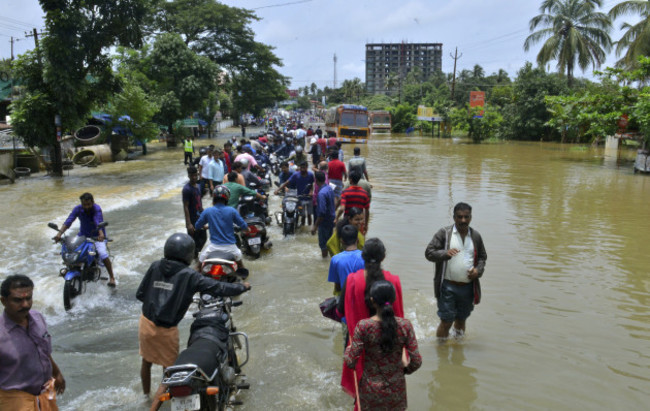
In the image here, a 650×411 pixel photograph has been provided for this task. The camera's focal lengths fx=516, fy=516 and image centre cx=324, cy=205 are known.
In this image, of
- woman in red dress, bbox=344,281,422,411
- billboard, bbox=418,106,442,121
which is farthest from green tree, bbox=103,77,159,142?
billboard, bbox=418,106,442,121

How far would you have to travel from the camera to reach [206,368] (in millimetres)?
3316

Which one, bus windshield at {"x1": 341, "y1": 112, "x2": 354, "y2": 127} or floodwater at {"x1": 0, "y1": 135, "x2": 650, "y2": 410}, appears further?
A: bus windshield at {"x1": 341, "y1": 112, "x2": 354, "y2": 127}

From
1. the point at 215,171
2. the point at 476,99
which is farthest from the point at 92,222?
the point at 476,99

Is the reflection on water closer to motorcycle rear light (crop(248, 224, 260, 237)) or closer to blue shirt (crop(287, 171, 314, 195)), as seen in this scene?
motorcycle rear light (crop(248, 224, 260, 237))

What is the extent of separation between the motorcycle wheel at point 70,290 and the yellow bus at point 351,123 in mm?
28151

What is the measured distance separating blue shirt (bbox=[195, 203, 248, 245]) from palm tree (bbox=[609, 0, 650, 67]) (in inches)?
1126

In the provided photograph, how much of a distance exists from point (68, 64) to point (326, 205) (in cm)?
1491

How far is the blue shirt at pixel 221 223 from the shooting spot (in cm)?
634

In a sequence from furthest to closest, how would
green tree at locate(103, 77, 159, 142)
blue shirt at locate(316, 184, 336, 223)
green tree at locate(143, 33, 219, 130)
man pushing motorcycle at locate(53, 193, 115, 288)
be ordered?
green tree at locate(143, 33, 219, 130)
green tree at locate(103, 77, 159, 142)
blue shirt at locate(316, 184, 336, 223)
man pushing motorcycle at locate(53, 193, 115, 288)

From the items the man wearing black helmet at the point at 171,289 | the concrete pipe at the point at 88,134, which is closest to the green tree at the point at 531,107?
the concrete pipe at the point at 88,134

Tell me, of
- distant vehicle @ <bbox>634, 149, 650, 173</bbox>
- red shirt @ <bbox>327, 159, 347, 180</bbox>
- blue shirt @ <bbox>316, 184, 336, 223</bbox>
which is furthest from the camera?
distant vehicle @ <bbox>634, 149, 650, 173</bbox>

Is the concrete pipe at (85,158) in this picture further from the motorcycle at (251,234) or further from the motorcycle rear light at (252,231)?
the motorcycle rear light at (252,231)

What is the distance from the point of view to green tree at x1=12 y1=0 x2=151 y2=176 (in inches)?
720

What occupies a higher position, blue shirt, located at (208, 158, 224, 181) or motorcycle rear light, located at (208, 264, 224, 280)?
blue shirt, located at (208, 158, 224, 181)
